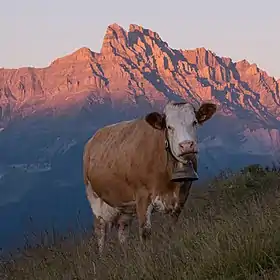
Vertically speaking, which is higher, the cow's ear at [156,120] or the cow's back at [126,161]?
the cow's ear at [156,120]

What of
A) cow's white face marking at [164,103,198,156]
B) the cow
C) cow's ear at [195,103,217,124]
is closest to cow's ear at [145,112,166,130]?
the cow

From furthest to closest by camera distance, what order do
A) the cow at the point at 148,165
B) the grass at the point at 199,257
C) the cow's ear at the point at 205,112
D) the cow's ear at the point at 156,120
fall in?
1. the cow's ear at the point at 205,112
2. the cow's ear at the point at 156,120
3. the cow at the point at 148,165
4. the grass at the point at 199,257

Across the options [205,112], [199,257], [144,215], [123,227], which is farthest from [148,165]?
[199,257]

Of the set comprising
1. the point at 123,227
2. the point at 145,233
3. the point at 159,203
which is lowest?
the point at 123,227

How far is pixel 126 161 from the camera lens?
958 centimetres

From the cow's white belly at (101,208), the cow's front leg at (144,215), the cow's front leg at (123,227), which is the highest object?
the cow's front leg at (144,215)

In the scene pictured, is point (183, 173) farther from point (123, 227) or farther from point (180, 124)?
point (123, 227)

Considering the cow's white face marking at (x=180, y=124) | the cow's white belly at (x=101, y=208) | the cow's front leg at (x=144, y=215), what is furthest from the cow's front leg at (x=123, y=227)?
the cow's white face marking at (x=180, y=124)

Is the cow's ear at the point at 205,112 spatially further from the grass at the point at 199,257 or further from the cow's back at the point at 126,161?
the grass at the point at 199,257

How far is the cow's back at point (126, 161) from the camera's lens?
29.6ft

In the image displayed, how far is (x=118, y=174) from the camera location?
9836 millimetres

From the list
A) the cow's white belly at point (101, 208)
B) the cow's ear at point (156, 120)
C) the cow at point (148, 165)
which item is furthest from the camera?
the cow's white belly at point (101, 208)

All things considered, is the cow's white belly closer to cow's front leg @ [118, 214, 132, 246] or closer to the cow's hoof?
cow's front leg @ [118, 214, 132, 246]

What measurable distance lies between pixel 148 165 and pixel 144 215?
61 centimetres
